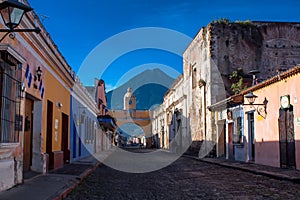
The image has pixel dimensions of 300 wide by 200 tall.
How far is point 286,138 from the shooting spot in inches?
492

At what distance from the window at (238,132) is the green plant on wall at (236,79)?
346cm

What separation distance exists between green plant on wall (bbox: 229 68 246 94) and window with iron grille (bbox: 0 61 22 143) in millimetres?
14949

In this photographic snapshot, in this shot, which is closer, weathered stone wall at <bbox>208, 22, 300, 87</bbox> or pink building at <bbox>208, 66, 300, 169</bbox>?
pink building at <bbox>208, 66, 300, 169</bbox>

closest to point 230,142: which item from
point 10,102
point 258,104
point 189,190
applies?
point 258,104

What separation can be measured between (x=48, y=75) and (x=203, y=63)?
13.6 meters

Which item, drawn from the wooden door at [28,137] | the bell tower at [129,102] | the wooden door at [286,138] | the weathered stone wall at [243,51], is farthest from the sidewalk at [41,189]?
the bell tower at [129,102]

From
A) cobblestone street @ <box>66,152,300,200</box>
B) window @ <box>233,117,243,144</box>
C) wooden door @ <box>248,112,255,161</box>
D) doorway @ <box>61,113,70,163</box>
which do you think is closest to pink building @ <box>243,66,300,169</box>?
wooden door @ <box>248,112,255,161</box>

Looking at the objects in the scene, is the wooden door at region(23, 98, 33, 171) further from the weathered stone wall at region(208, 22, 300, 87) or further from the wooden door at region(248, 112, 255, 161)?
the weathered stone wall at region(208, 22, 300, 87)

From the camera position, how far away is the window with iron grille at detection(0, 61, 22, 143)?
21.7 ft

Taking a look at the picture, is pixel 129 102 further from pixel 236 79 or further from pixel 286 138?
pixel 286 138

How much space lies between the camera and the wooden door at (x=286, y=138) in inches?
476

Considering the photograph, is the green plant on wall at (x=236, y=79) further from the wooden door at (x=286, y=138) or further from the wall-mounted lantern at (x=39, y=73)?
the wall-mounted lantern at (x=39, y=73)

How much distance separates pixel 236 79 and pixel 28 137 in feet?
46.2

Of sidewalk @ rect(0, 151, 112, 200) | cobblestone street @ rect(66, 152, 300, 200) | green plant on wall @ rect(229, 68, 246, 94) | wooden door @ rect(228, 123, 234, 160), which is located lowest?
cobblestone street @ rect(66, 152, 300, 200)
